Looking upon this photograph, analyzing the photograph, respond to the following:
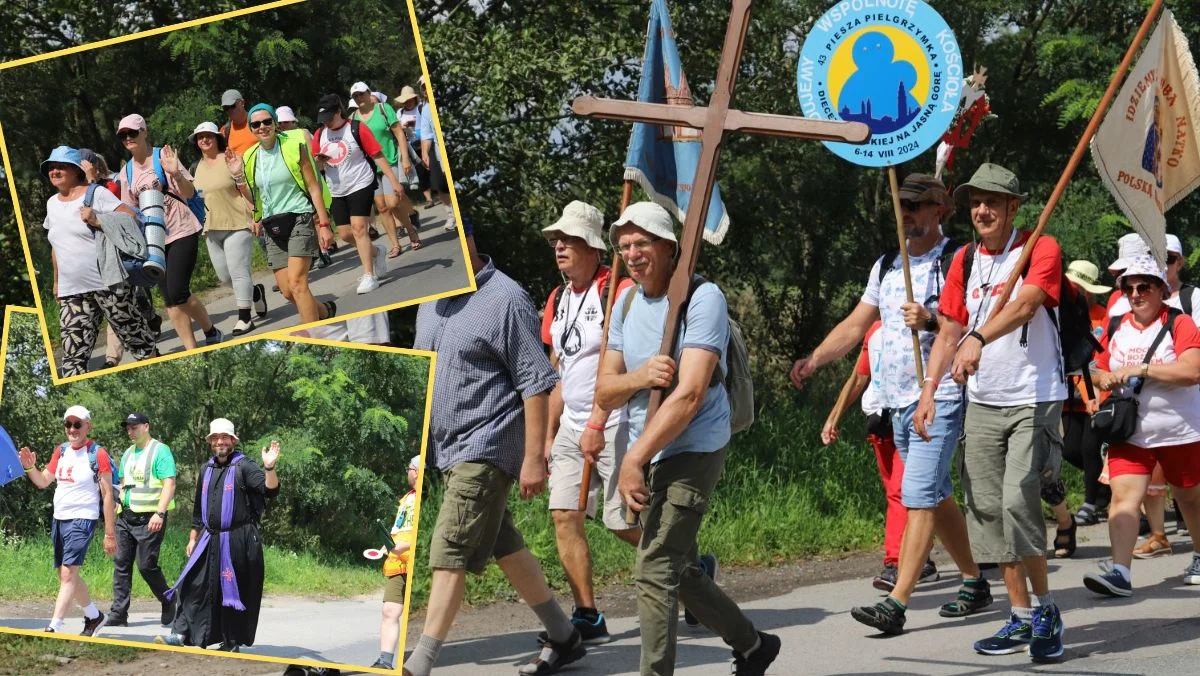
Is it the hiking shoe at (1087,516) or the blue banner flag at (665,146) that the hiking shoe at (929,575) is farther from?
the blue banner flag at (665,146)

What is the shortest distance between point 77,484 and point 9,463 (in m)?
0.24

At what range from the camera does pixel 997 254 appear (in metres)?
6.75

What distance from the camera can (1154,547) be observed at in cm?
924

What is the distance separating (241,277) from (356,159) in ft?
2.49

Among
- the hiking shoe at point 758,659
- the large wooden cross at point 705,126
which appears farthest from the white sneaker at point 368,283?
the hiking shoe at point 758,659

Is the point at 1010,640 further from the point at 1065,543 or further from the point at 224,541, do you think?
the point at 224,541

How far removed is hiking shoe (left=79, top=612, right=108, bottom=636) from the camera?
548 centimetres

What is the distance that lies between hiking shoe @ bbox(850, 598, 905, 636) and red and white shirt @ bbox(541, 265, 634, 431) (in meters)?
1.37

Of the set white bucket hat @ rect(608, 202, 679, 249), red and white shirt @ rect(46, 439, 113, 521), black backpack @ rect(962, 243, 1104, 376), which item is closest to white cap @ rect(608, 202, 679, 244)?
white bucket hat @ rect(608, 202, 679, 249)

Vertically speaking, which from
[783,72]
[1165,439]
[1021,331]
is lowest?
[1165,439]

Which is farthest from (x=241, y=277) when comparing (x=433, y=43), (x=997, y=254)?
(x=433, y=43)

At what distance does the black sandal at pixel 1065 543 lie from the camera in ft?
30.6

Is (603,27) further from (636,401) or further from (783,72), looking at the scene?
(636,401)

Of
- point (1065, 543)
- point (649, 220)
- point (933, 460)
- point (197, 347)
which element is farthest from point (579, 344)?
point (1065, 543)
